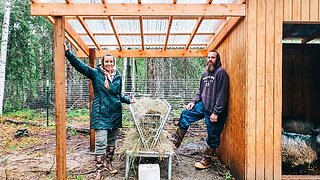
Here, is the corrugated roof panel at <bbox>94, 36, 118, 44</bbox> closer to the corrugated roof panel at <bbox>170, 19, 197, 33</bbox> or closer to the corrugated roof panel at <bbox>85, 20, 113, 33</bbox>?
the corrugated roof panel at <bbox>85, 20, 113, 33</bbox>

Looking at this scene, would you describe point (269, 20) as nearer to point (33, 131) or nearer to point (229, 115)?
point (229, 115)

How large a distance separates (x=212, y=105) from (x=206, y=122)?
328 millimetres

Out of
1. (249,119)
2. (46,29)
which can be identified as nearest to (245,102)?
(249,119)

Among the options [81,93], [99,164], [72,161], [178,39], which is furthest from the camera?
[81,93]

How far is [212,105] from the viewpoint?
15.5 feet

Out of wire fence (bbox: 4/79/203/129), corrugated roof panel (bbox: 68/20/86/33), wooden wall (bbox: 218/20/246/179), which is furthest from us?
wire fence (bbox: 4/79/203/129)

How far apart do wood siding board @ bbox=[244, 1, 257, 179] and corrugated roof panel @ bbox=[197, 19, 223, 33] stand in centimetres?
144

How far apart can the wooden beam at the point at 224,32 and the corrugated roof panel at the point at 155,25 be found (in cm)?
96

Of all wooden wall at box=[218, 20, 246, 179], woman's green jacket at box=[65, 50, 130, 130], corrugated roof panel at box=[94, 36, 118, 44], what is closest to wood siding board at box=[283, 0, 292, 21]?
wooden wall at box=[218, 20, 246, 179]

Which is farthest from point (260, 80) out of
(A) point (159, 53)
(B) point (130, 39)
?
(B) point (130, 39)

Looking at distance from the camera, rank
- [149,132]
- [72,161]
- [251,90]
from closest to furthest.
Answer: [251,90] → [149,132] → [72,161]

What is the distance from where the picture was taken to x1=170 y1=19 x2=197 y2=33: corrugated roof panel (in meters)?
5.36

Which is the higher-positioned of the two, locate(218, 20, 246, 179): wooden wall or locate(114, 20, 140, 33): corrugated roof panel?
locate(114, 20, 140, 33): corrugated roof panel

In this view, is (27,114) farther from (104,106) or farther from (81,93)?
(104,106)
